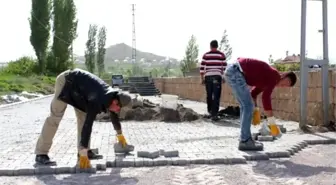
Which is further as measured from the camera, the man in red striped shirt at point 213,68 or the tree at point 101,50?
the tree at point 101,50

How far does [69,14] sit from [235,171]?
49689 mm

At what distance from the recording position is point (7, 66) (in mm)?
48688

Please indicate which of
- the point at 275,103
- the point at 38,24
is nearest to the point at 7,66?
the point at 38,24

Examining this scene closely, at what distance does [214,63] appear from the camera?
11.3 metres

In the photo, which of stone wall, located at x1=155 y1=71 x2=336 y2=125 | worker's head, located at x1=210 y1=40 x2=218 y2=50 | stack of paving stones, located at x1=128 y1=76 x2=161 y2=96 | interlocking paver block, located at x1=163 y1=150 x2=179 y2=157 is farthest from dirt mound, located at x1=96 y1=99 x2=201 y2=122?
stack of paving stones, located at x1=128 y1=76 x2=161 y2=96

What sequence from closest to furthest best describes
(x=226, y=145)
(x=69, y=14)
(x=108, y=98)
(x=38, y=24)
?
(x=108, y=98) < (x=226, y=145) < (x=38, y=24) < (x=69, y=14)

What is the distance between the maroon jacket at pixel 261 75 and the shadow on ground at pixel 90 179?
7.58 ft

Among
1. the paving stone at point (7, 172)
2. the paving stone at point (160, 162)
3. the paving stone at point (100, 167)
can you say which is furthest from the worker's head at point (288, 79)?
the paving stone at point (7, 172)

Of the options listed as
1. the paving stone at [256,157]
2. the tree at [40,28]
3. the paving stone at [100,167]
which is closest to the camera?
the paving stone at [100,167]

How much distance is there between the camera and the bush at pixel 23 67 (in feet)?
152

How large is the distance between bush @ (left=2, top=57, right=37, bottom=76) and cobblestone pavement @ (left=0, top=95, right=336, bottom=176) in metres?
36.5

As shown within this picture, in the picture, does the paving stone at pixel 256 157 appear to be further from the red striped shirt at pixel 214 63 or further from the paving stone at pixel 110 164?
the red striped shirt at pixel 214 63

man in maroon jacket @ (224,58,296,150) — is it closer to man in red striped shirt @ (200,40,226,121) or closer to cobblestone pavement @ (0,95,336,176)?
cobblestone pavement @ (0,95,336,176)

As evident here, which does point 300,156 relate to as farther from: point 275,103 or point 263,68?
point 275,103
